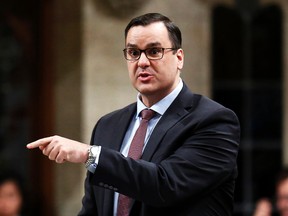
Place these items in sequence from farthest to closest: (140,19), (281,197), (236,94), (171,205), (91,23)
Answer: (236,94), (91,23), (281,197), (140,19), (171,205)

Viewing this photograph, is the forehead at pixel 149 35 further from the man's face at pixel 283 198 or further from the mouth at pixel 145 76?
the man's face at pixel 283 198

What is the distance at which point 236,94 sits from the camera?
311 inches

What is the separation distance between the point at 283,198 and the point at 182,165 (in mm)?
2745

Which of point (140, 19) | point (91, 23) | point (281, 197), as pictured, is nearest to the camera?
point (140, 19)

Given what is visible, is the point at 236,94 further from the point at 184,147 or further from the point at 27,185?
the point at 184,147

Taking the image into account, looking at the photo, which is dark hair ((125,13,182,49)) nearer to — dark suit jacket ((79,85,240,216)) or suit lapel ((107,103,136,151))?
dark suit jacket ((79,85,240,216))

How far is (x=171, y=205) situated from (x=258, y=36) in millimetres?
4453

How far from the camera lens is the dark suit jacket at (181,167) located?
3598 millimetres

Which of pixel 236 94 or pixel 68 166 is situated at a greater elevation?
pixel 236 94

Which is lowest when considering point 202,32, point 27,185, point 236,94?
point 27,185

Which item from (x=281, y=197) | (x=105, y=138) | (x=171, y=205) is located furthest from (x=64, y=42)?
(x=171, y=205)

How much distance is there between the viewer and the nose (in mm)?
3824

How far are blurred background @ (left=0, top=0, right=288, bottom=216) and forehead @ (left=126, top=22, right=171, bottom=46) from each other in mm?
3523

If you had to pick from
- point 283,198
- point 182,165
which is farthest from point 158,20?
point 283,198
